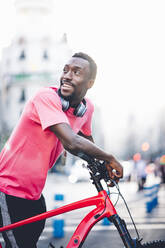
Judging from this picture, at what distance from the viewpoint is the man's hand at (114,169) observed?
2385mm

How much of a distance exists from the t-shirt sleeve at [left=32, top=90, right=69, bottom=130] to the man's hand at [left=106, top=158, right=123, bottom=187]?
352 mm

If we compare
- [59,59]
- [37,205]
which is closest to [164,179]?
[37,205]

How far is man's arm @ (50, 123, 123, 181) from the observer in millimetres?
2355

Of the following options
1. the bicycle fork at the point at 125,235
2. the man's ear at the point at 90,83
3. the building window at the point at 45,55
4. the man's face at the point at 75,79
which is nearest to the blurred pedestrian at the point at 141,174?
the man's ear at the point at 90,83

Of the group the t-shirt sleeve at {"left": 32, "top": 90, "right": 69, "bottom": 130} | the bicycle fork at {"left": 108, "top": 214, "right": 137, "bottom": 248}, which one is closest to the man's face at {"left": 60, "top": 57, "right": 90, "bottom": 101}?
the t-shirt sleeve at {"left": 32, "top": 90, "right": 69, "bottom": 130}

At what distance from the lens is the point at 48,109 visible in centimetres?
242

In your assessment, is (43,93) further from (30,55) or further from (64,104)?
(30,55)

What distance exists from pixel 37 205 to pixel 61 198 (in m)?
3.55

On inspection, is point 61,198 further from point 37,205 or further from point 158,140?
point 158,140

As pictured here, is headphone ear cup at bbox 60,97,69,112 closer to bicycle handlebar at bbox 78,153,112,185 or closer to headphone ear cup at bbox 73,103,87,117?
headphone ear cup at bbox 73,103,87,117

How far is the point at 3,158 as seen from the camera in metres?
2.58

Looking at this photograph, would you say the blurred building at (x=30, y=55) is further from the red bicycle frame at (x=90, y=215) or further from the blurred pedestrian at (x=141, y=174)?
the red bicycle frame at (x=90, y=215)

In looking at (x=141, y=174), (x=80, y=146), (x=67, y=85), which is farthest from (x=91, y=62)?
(x=141, y=174)

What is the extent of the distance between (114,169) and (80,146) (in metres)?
0.25
